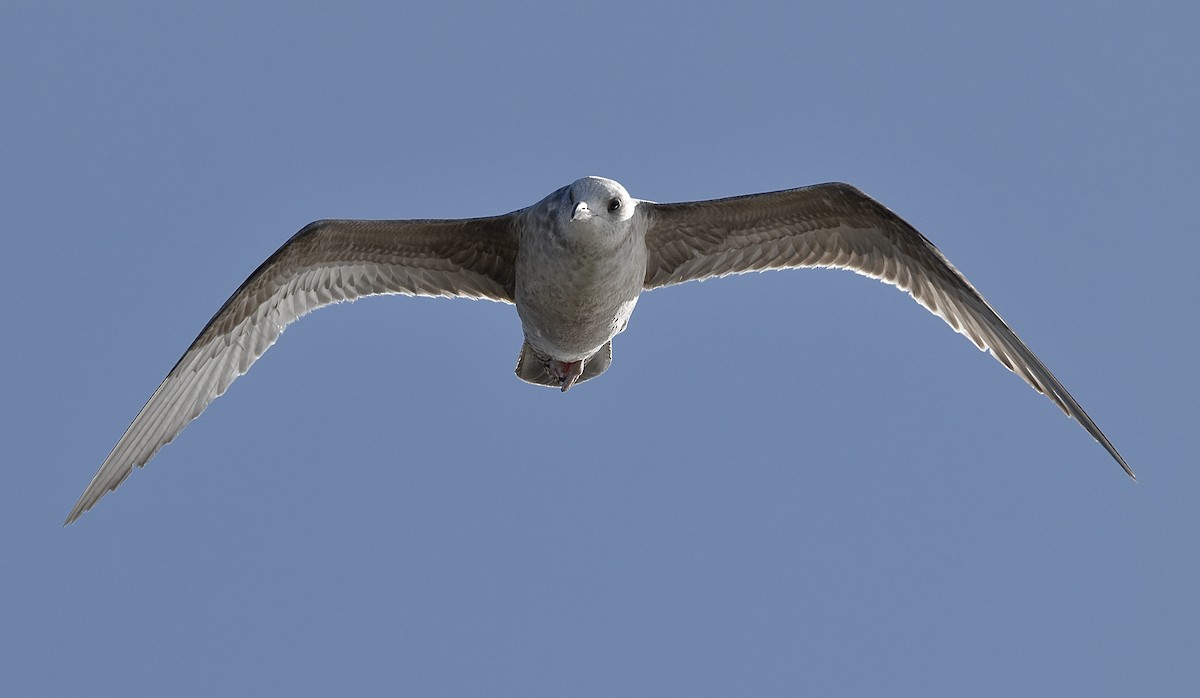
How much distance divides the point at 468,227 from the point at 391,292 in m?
1.20

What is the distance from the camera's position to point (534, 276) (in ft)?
36.3

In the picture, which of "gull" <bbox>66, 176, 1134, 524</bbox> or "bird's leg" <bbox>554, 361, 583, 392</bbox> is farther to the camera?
"bird's leg" <bbox>554, 361, 583, 392</bbox>

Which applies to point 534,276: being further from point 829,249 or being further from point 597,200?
point 829,249

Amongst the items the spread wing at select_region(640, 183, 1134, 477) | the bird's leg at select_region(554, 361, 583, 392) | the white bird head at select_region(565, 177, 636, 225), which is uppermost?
the spread wing at select_region(640, 183, 1134, 477)

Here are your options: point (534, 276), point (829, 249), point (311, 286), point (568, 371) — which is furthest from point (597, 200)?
point (311, 286)

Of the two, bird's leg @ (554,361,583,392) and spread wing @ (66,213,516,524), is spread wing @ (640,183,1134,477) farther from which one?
spread wing @ (66,213,516,524)

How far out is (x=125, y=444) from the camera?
11.9 m

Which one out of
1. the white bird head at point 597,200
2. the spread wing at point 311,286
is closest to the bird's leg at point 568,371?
the spread wing at point 311,286

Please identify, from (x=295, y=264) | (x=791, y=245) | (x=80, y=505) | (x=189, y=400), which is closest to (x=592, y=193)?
(x=791, y=245)

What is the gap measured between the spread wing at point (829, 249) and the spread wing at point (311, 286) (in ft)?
5.51

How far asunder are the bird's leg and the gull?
1 cm

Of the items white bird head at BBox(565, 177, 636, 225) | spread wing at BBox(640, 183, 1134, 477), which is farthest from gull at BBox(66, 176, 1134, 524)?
white bird head at BBox(565, 177, 636, 225)

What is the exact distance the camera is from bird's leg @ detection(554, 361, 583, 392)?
493 inches

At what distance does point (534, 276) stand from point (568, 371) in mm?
1807
